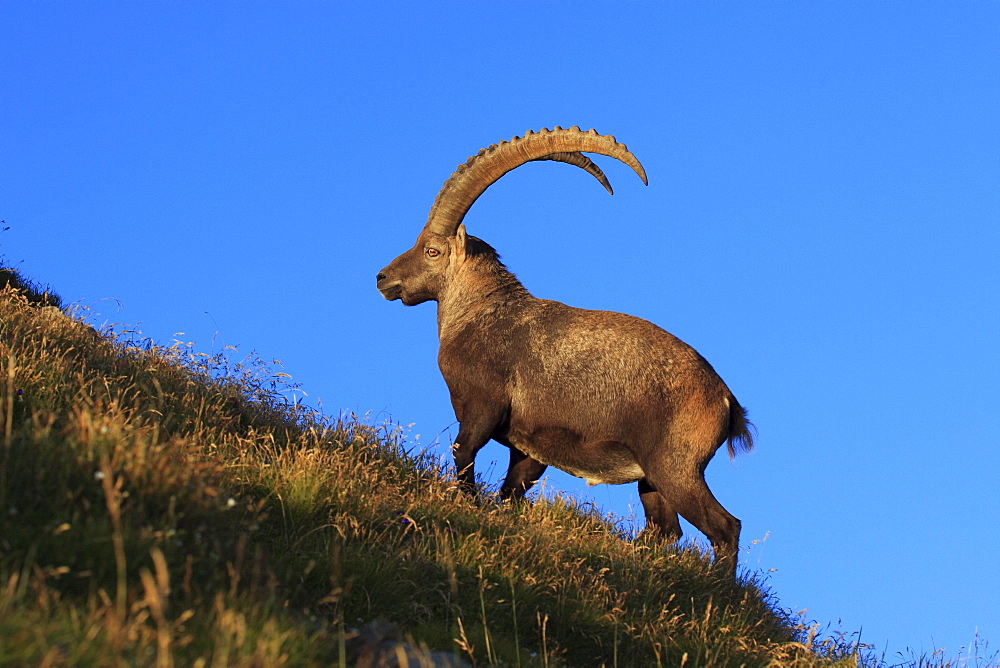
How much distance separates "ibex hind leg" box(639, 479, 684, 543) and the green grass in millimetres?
685

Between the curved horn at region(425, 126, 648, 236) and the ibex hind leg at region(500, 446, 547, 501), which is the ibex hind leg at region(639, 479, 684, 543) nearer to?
the ibex hind leg at region(500, 446, 547, 501)

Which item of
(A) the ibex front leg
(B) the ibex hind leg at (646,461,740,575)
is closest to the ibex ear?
(A) the ibex front leg

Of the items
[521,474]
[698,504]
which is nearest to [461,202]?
[521,474]

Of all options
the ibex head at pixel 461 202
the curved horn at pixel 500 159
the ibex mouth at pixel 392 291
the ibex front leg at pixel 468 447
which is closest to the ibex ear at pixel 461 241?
the ibex head at pixel 461 202

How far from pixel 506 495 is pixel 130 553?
6446mm

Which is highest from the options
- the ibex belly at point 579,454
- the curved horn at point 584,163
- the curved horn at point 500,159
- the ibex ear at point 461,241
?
the curved horn at point 584,163

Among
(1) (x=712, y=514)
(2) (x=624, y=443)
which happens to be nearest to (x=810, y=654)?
(1) (x=712, y=514)

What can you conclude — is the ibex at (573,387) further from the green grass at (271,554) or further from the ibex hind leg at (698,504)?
the green grass at (271,554)

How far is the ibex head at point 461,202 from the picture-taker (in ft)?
34.4

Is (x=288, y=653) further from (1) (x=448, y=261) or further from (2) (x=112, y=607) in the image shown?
(1) (x=448, y=261)

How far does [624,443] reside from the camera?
375 inches

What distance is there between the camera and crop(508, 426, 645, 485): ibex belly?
9633mm

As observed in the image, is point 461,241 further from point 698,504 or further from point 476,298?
point 698,504

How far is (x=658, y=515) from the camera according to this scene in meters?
10.2
